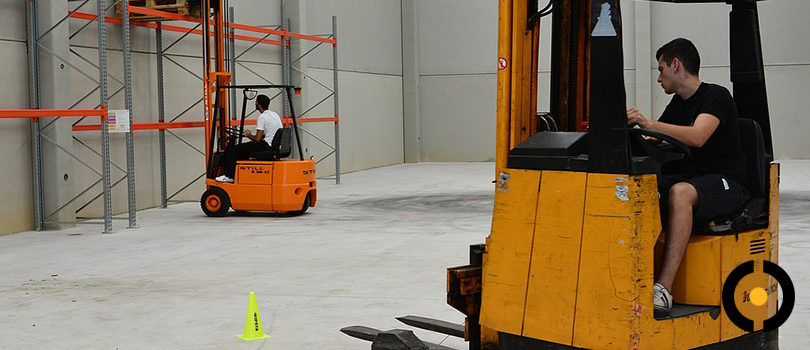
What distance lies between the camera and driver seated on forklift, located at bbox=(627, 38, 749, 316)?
426cm

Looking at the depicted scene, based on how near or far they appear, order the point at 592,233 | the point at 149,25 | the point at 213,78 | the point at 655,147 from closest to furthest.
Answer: the point at 592,233, the point at 655,147, the point at 213,78, the point at 149,25

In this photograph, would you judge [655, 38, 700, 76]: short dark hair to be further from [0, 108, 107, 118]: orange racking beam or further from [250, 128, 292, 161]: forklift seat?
[250, 128, 292, 161]: forklift seat

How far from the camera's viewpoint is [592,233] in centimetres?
409

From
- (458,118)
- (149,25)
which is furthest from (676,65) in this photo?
(458,118)

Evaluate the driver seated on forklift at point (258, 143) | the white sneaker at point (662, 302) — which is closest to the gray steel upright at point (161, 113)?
the driver seated on forklift at point (258, 143)

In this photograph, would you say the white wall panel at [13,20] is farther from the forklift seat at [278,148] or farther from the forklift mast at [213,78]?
the forklift seat at [278,148]

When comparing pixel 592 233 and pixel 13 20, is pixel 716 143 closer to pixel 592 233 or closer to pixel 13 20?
pixel 592 233

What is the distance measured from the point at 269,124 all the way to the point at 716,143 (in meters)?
9.92

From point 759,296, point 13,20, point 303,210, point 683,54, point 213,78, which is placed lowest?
point 303,210

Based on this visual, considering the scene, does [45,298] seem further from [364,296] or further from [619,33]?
[619,33]

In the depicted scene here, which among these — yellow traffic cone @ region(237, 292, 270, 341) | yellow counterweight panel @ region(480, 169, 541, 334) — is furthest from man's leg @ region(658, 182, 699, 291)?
yellow traffic cone @ region(237, 292, 270, 341)

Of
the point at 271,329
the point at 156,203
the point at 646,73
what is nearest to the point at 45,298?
the point at 271,329

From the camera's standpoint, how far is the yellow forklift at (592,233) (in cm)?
406

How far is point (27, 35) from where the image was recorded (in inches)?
480
